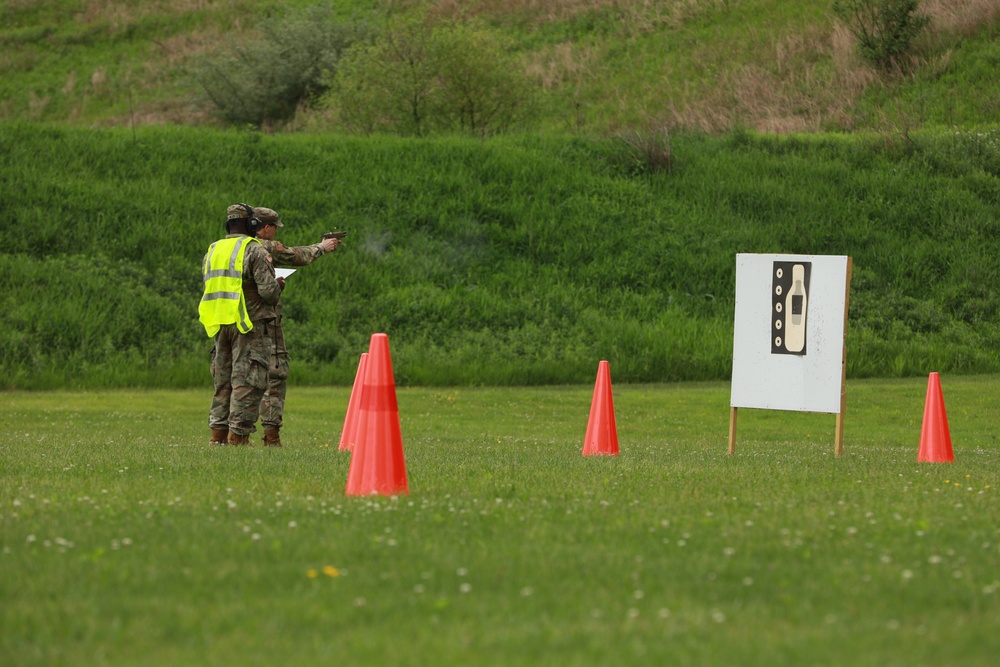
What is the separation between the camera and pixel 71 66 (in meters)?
55.8

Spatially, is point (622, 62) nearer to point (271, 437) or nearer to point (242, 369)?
point (271, 437)

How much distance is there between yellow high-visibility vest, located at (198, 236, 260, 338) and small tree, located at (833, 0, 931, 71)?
32.3 meters

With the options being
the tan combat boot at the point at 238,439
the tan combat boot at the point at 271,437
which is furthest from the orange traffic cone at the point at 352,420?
the tan combat boot at the point at 238,439

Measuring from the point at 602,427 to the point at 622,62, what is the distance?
35.6 metres

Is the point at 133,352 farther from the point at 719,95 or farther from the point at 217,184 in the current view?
the point at 719,95

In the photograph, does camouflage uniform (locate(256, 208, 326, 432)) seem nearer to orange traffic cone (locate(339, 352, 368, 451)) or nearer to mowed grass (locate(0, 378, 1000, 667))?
orange traffic cone (locate(339, 352, 368, 451))

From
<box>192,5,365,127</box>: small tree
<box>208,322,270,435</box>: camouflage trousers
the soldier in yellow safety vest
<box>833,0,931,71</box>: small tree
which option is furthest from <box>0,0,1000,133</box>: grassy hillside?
<box>208,322,270,435</box>: camouflage trousers

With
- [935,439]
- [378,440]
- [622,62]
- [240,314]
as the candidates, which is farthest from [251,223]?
[622,62]

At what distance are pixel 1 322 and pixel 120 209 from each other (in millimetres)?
5528

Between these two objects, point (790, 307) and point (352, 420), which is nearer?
point (352, 420)

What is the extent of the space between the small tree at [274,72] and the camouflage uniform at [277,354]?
32.8 metres

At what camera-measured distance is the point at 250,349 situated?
12.4m

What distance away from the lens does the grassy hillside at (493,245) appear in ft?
85.2

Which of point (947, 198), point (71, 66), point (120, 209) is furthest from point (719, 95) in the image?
point (71, 66)
